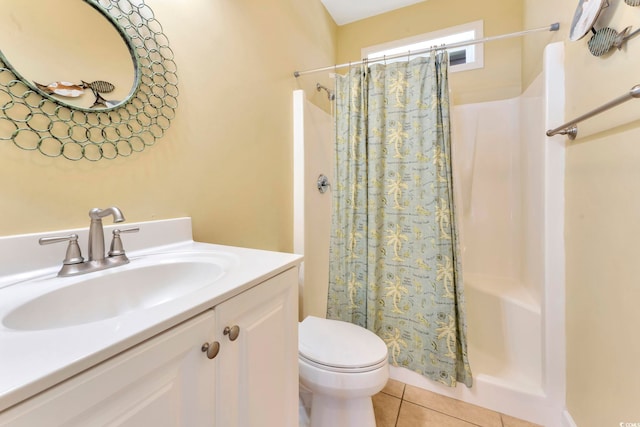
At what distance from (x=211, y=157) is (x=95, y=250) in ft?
1.89

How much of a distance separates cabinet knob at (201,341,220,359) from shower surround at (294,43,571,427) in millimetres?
1145

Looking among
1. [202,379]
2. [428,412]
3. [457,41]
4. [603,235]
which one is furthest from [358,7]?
[428,412]

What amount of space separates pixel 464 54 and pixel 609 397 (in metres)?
2.33

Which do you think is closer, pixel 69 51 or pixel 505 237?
pixel 69 51

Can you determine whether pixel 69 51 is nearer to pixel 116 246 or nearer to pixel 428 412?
pixel 116 246

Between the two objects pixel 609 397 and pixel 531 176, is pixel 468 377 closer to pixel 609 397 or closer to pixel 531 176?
pixel 609 397

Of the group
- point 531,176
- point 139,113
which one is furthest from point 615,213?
point 139,113

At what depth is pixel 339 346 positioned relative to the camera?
1199 mm

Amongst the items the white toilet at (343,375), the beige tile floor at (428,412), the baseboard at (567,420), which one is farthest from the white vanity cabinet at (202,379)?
the baseboard at (567,420)

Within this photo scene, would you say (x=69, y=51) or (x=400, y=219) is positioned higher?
(x=69, y=51)

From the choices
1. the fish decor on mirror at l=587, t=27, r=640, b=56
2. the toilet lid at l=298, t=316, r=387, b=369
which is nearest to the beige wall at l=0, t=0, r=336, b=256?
the toilet lid at l=298, t=316, r=387, b=369

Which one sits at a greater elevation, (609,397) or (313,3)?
(313,3)

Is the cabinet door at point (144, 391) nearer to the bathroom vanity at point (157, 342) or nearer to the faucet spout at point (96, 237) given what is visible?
the bathroom vanity at point (157, 342)

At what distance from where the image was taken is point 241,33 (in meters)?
1.35
